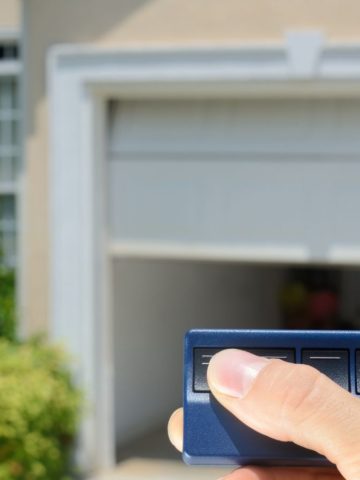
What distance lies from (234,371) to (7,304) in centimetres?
712

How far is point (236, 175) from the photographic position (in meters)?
7.34

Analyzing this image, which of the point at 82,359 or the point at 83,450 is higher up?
the point at 82,359

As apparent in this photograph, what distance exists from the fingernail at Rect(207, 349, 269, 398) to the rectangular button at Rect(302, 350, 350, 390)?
49mm

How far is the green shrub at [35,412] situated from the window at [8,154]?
3.54 feet

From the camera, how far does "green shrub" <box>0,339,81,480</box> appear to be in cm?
646

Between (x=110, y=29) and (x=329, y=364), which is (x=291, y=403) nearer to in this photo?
(x=329, y=364)

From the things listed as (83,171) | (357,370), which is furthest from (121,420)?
(357,370)

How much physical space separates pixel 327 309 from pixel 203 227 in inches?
208

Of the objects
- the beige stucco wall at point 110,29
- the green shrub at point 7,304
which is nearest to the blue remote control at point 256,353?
the beige stucco wall at point 110,29

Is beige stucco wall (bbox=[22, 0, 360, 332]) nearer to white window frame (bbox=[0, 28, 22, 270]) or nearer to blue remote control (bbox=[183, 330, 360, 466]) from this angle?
white window frame (bbox=[0, 28, 22, 270])

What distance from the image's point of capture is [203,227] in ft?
24.4

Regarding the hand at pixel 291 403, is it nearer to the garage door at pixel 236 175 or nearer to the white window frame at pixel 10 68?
the garage door at pixel 236 175

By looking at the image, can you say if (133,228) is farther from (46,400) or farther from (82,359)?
(46,400)

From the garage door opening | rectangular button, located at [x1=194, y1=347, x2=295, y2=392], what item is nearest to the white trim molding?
the garage door opening
